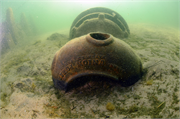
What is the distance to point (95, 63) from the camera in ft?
6.74

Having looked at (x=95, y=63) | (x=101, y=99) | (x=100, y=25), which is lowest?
(x=101, y=99)

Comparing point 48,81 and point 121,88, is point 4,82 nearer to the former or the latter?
point 48,81

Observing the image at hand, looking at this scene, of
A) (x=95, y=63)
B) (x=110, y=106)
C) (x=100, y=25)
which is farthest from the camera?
(x=100, y=25)

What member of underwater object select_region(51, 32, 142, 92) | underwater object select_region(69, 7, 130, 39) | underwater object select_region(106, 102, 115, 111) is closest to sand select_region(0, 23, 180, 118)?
underwater object select_region(106, 102, 115, 111)

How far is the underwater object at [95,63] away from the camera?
2.07 m

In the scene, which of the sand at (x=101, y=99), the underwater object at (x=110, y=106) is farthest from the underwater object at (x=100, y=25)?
the underwater object at (x=110, y=106)

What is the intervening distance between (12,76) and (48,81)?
1.48m

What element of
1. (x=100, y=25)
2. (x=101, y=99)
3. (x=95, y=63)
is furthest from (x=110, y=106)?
(x=100, y=25)

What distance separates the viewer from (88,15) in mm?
5691

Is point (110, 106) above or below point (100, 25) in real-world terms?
below

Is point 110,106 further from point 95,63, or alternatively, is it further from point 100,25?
point 100,25

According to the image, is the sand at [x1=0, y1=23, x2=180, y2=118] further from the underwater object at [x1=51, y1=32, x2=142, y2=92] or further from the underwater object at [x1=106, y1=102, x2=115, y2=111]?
the underwater object at [x1=51, y1=32, x2=142, y2=92]

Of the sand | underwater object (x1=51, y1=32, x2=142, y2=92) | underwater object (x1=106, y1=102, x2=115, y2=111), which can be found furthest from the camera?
underwater object (x1=51, y1=32, x2=142, y2=92)

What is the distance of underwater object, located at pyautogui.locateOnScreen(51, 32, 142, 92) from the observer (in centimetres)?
207
